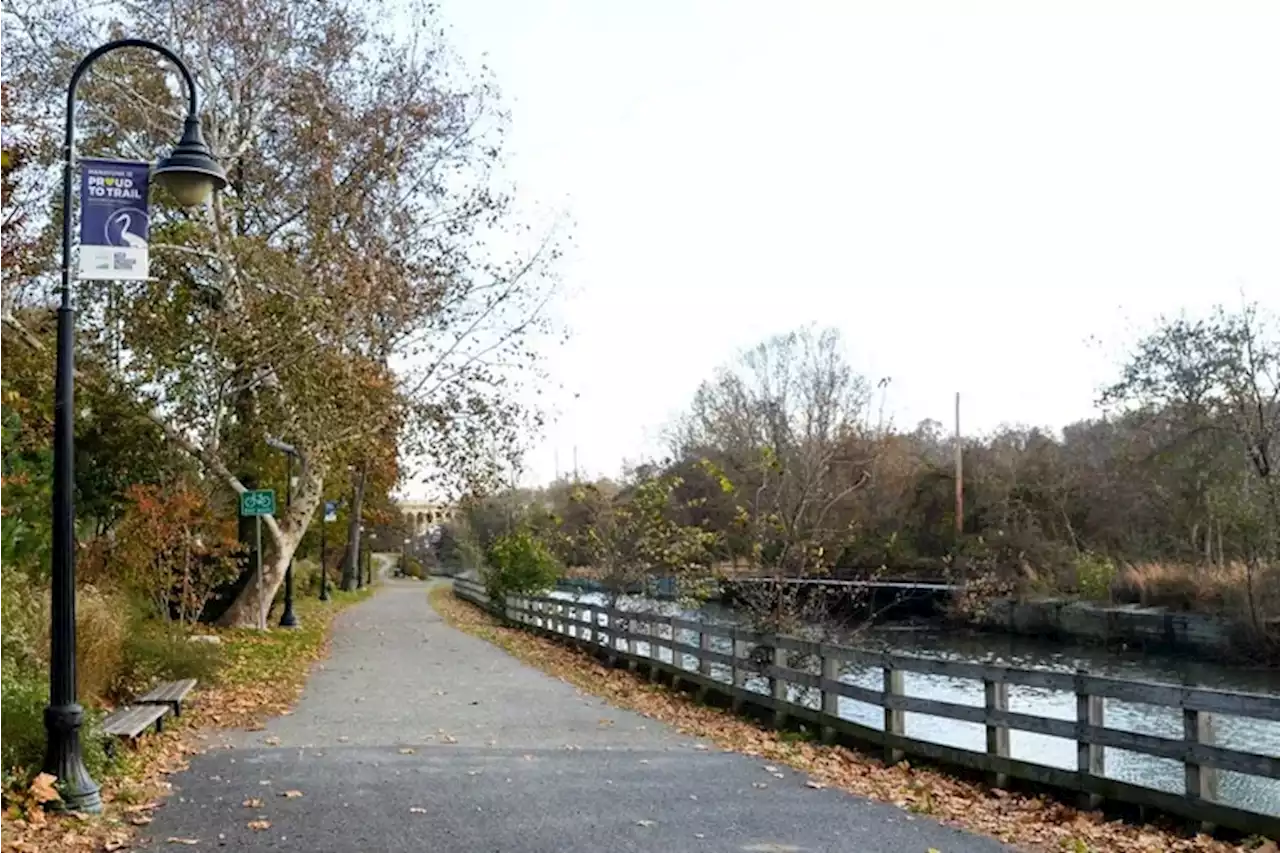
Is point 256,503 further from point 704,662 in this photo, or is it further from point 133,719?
point 133,719

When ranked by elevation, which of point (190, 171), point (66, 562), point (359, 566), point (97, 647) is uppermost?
point (190, 171)

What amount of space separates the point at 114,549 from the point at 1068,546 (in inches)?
1261

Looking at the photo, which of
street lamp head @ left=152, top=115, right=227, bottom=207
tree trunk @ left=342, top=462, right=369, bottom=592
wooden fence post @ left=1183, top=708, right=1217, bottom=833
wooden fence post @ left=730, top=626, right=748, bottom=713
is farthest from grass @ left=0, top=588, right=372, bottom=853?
tree trunk @ left=342, top=462, right=369, bottom=592

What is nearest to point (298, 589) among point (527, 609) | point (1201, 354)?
point (527, 609)

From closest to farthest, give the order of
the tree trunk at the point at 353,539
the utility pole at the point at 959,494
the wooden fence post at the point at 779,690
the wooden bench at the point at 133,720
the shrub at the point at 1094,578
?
the wooden bench at the point at 133,720 → the wooden fence post at the point at 779,690 → the shrub at the point at 1094,578 → the utility pole at the point at 959,494 → the tree trunk at the point at 353,539

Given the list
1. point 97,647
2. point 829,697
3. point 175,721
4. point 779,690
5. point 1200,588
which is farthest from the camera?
point 1200,588

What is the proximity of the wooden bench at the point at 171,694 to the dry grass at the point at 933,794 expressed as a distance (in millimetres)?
4672

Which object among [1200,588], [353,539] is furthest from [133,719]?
[353,539]

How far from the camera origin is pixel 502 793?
325 inches

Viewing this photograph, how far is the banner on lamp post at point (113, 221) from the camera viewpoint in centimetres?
755

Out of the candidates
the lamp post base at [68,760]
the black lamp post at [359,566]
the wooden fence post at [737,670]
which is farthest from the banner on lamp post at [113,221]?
the black lamp post at [359,566]

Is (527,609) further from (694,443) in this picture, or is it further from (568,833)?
(694,443)

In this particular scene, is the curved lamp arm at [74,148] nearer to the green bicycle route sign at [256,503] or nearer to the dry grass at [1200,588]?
the green bicycle route sign at [256,503]

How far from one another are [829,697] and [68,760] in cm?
635
